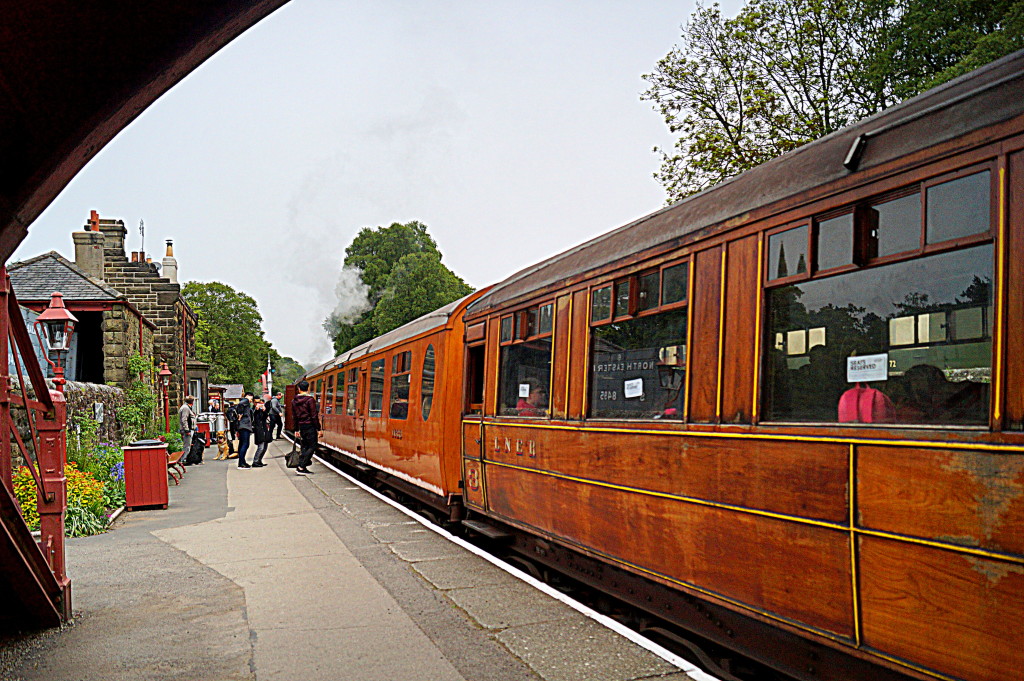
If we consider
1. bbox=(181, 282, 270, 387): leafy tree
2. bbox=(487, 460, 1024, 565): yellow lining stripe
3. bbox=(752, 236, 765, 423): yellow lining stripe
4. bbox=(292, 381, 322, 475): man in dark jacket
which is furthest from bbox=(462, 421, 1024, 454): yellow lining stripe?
bbox=(181, 282, 270, 387): leafy tree

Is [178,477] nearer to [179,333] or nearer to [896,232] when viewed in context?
[179,333]

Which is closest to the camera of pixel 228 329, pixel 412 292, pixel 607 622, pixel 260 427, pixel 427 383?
pixel 607 622

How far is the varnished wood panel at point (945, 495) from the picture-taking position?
10.3ft

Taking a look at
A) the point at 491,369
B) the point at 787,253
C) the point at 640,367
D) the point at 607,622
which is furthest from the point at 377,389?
the point at 787,253

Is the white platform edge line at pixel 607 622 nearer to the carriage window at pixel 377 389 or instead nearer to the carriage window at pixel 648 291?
the carriage window at pixel 648 291

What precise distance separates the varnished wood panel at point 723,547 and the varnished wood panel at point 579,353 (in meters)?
0.59

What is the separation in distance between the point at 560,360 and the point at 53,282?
1864 centimetres

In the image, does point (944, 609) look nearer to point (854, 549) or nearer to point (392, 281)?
point (854, 549)

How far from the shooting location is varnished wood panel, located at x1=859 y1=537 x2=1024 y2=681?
10.3 feet

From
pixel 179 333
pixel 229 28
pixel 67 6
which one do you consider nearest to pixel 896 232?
pixel 229 28

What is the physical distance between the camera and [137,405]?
20.5 metres

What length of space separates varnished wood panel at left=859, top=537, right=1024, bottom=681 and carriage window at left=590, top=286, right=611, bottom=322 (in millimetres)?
2870

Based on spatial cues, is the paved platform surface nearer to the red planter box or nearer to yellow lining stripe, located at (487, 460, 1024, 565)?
yellow lining stripe, located at (487, 460, 1024, 565)

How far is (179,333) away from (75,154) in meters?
29.1
